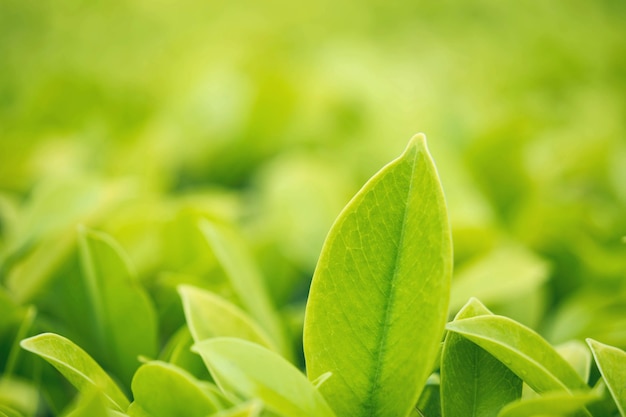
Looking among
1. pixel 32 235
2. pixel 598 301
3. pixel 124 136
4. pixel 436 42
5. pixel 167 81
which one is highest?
pixel 436 42

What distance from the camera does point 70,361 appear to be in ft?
1.61

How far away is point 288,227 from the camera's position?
95cm

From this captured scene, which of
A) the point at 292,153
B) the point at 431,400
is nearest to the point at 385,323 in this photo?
the point at 431,400

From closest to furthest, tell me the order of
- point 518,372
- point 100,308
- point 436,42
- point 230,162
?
1. point 518,372
2. point 100,308
3. point 230,162
4. point 436,42

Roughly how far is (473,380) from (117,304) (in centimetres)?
43

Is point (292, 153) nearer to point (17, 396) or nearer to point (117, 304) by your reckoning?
point (117, 304)

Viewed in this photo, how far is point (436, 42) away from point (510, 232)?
1.71m

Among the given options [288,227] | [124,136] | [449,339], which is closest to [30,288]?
[288,227]

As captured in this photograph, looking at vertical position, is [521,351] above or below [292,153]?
below

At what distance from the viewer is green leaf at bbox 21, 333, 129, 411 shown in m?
0.46

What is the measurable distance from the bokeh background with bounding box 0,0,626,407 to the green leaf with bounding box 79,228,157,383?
0.06 m

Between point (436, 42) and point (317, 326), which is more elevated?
point (436, 42)

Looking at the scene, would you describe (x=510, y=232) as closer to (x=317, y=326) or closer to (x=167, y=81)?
(x=317, y=326)

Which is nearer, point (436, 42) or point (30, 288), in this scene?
point (30, 288)
